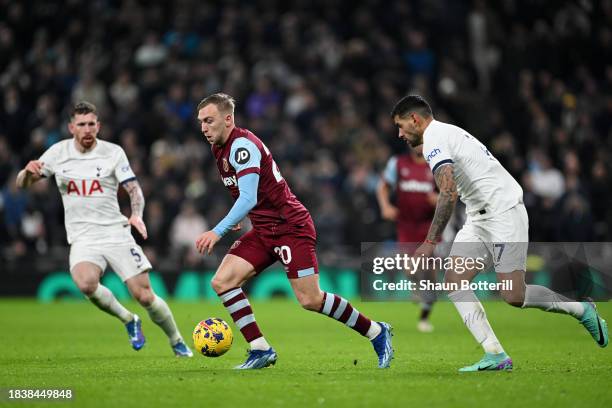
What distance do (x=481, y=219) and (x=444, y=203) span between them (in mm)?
817

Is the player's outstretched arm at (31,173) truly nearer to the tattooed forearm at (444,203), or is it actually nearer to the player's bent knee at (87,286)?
the player's bent knee at (87,286)

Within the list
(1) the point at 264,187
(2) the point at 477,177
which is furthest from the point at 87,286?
(2) the point at 477,177

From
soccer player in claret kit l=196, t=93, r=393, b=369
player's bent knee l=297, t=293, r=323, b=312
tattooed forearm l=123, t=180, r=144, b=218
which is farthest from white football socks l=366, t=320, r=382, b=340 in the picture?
tattooed forearm l=123, t=180, r=144, b=218

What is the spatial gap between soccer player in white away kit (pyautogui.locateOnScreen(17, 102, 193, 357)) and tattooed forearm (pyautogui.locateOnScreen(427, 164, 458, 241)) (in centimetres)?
345

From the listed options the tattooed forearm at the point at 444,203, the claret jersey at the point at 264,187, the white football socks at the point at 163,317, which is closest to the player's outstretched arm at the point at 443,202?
the tattooed forearm at the point at 444,203

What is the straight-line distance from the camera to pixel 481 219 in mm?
9055

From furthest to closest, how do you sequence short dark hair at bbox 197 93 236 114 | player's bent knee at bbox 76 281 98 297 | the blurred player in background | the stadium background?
the stadium background < the blurred player in background < player's bent knee at bbox 76 281 98 297 < short dark hair at bbox 197 93 236 114

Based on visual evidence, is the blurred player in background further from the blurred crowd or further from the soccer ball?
the soccer ball

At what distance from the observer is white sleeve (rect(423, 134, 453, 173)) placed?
27.9 ft

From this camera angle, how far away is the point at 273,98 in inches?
871

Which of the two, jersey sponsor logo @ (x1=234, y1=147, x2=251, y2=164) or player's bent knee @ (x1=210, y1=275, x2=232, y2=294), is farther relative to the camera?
player's bent knee @ (x1=210, y1=275, x2=232, y2=294)

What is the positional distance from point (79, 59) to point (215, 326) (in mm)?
15853

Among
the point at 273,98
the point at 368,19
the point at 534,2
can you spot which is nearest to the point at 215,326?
the point at 273,98

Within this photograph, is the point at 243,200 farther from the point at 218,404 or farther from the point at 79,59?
the point at 79,59
